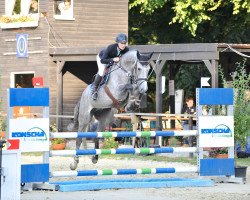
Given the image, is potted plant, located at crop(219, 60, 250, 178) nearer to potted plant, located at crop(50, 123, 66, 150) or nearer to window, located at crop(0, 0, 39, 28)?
potted plant, located at crop(50, 123, 66, 150)

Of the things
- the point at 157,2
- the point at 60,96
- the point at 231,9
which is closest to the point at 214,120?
the point at 60,96

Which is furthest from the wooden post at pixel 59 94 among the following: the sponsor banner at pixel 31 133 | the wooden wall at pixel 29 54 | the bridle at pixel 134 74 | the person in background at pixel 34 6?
the sponsor banner at pixel 31 133

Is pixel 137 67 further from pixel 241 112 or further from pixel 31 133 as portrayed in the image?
pixel 31 133

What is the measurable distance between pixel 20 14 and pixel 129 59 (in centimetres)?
1663

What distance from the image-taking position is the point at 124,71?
20438mm

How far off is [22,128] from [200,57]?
13523 millimetres

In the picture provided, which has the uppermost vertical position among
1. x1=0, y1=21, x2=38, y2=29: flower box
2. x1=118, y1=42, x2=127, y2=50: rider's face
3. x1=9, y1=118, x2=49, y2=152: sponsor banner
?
x1=0, y1=21, x2=38, y2=29: flower box

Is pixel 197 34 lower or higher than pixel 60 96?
higher

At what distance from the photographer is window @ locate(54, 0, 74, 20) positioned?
3600 centimetres

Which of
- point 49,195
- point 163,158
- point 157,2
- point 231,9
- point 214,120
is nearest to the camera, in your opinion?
point 49,195

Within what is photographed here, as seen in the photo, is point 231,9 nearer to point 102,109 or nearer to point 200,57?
point 200,57

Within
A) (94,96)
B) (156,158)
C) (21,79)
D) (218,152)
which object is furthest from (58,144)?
(218,152)

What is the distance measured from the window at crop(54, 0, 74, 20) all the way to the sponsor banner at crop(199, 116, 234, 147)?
1847 centimetres

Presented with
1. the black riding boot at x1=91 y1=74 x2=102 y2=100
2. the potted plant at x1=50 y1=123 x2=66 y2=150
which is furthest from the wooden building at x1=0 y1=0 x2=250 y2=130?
the black riding boot at x1=91 y1=74 x2=102 y2=100
